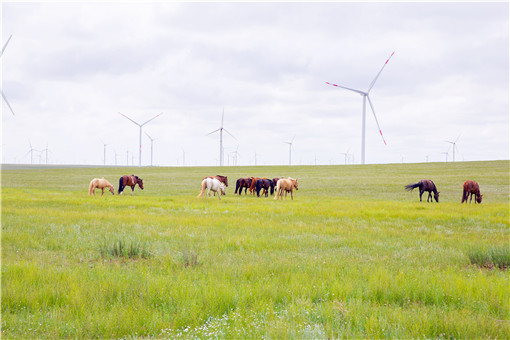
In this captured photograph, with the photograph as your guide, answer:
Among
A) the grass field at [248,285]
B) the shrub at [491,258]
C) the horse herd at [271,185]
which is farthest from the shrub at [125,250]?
the horse herd at [271,185]

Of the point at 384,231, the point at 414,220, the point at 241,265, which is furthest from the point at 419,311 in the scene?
the point at 414,220

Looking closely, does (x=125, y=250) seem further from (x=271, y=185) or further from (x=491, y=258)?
(x=271, y=185)

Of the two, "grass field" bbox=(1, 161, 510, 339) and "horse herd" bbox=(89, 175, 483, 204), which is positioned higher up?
"horse herd" bbox=(89, 175, 483, 204)

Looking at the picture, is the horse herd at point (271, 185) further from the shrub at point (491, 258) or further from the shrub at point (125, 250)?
the shrub at point (491, 258)

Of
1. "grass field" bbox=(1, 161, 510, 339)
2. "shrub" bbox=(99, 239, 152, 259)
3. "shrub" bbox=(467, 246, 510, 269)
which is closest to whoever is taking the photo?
"grass field" bbox=(1, 161, 510, 339)

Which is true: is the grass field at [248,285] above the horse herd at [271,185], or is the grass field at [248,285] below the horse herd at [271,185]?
below

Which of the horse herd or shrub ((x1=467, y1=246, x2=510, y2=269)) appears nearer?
shrub ((x1=467, y1=246, x2=510, y2=269))

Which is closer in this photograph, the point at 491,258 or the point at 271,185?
the point at 491,258

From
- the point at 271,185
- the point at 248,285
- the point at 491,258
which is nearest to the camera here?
the point at 248,285

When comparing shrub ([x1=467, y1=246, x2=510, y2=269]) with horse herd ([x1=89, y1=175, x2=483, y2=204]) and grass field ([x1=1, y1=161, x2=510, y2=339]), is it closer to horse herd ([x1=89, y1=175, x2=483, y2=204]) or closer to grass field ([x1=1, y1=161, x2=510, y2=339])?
grass field ([x1=1, y1=161, x2=510, y2=339])

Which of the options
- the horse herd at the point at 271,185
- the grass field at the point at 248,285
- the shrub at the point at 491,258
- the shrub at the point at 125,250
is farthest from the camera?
the horse herd at the point at 271,185

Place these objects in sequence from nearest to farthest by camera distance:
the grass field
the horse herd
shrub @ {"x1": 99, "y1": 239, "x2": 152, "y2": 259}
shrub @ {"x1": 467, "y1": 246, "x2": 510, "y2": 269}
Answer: the grass field → shrub @ {"x1": 467, "y1": 246, "x2": 510, "y2": 269} → shrub @ {"x1": 99, "y1": 239, "x2": 152, "y2": 259} → the horse herd

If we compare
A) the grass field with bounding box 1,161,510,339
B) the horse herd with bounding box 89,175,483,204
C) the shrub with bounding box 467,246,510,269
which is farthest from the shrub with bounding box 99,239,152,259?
the horse herd with bounding box 89,175,483,204

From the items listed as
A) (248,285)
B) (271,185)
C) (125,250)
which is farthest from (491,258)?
(271,185)
